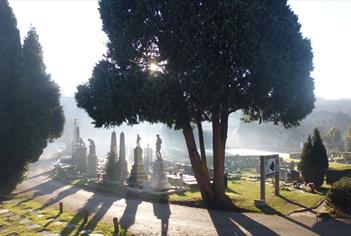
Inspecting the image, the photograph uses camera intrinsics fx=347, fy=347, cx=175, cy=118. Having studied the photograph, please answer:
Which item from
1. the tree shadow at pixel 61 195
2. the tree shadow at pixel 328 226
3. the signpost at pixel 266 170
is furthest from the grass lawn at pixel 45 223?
the signpost at pixel 266 170

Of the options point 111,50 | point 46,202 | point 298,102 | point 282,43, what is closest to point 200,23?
point 282,43

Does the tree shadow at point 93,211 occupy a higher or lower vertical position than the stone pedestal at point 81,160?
lower

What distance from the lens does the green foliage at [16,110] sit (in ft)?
55.0

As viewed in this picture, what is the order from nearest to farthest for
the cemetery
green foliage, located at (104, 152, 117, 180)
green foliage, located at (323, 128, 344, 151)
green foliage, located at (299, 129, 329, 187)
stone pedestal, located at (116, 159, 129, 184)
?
1. the cemetery
2. green foliage, located at (299, 129, 329, 187)
3. green foliage, located at (104, 152, 117, 180)
4. stone pedestal, located at (116, 159, 129, 184)
5. green foliage, located at (323, 128, 344, 151)

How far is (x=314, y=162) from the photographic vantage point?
18469 mm

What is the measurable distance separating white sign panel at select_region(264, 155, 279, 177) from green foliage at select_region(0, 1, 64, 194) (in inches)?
472

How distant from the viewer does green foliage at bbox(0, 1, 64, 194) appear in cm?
1677

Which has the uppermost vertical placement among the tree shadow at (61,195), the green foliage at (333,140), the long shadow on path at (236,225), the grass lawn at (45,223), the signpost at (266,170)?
the green foliage at (333,140)

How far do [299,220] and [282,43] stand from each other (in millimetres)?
6251

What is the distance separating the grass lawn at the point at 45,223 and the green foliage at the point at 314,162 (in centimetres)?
1147

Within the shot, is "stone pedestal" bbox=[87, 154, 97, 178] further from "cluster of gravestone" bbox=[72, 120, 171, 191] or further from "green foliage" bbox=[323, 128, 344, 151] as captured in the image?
"green foliage" bbox=[323, 128, 344, 151]

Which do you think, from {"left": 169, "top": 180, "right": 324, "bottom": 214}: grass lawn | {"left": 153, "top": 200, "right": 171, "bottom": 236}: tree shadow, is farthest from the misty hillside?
{"left": 153, "top": 200, "right": 171, "bottom": 236}: tree shadow

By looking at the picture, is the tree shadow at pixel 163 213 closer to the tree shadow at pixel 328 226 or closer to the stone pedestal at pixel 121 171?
the tree shadow at pixel 328 226

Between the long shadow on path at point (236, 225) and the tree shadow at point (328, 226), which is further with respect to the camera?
the long shadow on path at point (236, 225)
